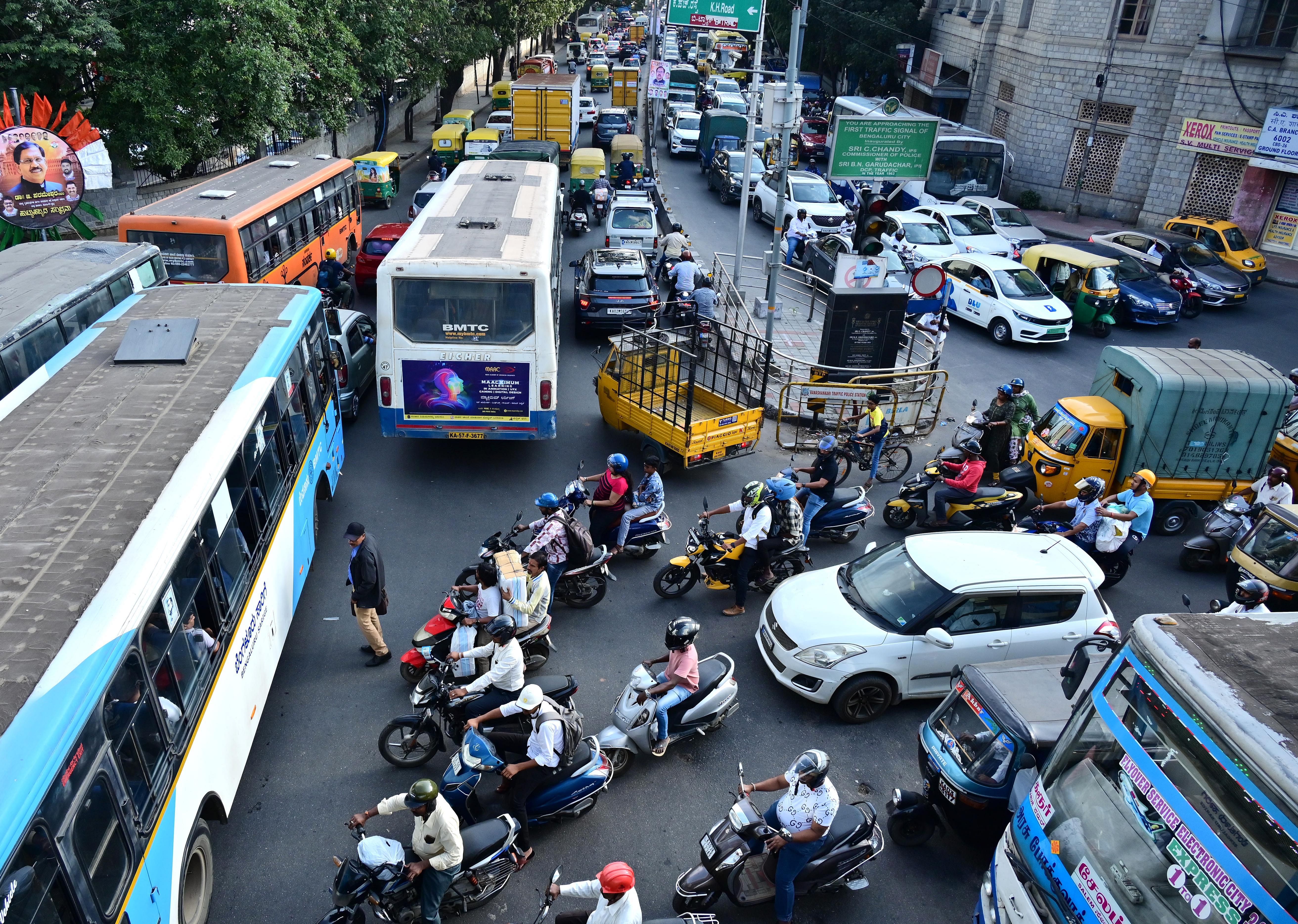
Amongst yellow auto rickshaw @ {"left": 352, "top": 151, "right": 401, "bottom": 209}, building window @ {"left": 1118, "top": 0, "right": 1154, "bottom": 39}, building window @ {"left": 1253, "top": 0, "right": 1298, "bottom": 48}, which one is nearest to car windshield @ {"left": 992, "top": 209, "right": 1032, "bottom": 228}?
building window @ {"left": 1253, "top": 0, "right": 1298, "bottom": 48}

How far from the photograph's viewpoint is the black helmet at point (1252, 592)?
26.2 ft

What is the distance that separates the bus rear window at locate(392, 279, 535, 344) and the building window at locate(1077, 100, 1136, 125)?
1039 inches

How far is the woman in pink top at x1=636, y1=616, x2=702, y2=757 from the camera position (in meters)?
6.97

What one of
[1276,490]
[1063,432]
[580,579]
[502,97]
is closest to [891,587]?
[580,579]

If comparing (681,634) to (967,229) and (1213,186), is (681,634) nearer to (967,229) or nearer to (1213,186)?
(967,229)

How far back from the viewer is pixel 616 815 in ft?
22.7

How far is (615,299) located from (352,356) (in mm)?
5236

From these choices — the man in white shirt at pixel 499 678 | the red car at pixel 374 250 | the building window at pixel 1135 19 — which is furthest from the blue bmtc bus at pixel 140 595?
the building window at pixel 1135 19

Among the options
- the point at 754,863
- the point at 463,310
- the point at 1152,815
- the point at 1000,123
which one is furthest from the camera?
the point at 1000,123

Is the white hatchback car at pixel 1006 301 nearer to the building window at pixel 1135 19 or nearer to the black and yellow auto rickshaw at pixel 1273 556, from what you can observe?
the black and yellow auto rickshaw at pixel 1273 556

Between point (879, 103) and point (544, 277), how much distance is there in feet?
69.2

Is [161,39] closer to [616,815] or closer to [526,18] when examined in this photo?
[616,815]

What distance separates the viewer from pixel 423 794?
508 cm

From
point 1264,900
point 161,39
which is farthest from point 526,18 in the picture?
point 1264,900
